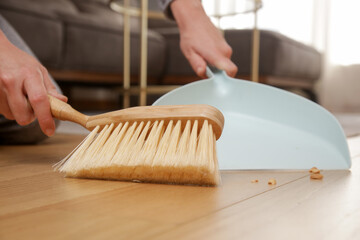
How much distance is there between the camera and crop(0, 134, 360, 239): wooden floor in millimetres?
305

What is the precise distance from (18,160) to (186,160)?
0.33 metres

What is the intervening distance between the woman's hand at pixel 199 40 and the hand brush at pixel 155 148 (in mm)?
205

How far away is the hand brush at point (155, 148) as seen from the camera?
45cm

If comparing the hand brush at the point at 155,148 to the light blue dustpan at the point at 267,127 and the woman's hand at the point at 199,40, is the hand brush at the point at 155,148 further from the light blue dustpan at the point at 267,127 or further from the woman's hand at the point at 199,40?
the woman's hand at the point at 199,40

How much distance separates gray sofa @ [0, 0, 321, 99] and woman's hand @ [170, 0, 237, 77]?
95 centimetres

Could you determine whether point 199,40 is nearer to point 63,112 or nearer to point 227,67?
point 227,67

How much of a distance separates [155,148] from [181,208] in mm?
113

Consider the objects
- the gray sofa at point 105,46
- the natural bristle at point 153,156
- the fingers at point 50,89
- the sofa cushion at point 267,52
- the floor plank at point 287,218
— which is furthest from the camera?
the sofa cushion at point 267,52

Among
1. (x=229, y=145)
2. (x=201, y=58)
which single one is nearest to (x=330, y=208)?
(x=229, y=145)

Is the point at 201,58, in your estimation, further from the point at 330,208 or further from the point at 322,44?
the point at 322,44

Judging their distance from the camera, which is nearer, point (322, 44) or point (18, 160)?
point (18, 160)

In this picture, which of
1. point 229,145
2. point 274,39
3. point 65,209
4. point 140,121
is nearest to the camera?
point 65,209

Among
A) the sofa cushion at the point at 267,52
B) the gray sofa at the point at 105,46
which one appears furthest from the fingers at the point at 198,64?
the sofa cushion at the point at 267,52

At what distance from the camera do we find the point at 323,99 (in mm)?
3211
